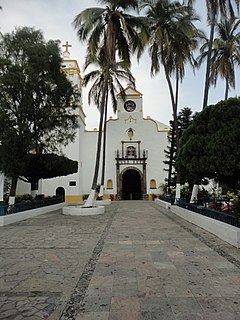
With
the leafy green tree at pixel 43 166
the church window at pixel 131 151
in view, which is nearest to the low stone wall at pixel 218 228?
the leafy green tree at pixel 43 166

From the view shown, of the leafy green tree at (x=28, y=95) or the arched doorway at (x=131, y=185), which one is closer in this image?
the leafy green tree at (x=28, y=95)

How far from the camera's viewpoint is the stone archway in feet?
88.8

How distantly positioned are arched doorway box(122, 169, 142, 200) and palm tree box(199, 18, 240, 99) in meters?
13.7

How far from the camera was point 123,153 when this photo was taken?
26.3 m

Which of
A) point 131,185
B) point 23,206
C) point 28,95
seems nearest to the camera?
point 23,206

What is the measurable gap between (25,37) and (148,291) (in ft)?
38.0

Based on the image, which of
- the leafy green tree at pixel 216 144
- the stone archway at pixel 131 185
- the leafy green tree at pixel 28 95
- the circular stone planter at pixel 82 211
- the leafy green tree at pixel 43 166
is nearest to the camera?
the leafy green tree at pixel 216 144

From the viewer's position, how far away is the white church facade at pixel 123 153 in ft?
81.6

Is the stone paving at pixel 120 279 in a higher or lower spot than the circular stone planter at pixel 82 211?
lower

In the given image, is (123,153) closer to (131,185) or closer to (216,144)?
(131,185)

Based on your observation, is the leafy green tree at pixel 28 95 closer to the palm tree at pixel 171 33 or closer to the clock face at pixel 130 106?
the palm tree at pixel 171 33

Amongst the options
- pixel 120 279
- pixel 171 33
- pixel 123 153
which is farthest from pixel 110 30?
pixel 123 153

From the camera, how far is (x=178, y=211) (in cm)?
1194

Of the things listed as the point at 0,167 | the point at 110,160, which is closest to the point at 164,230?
the point at 0,167
